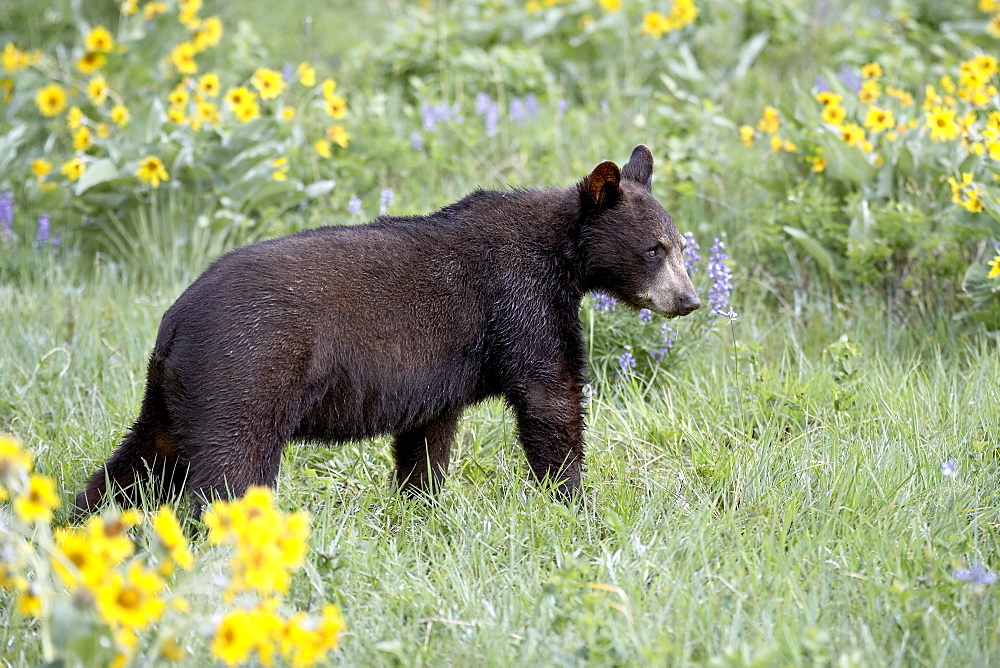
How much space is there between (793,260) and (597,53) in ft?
10.9

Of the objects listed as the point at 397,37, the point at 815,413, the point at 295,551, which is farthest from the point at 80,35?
the point at 295,551

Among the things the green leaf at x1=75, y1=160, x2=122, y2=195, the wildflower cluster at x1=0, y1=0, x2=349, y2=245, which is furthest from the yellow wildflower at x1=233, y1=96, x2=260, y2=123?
the green leaf at x1=75, y1=160, x2=122, y2=195

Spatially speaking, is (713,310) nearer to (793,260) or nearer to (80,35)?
(793,260)

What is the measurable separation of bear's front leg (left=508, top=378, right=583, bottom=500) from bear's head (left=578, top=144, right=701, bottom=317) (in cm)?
52

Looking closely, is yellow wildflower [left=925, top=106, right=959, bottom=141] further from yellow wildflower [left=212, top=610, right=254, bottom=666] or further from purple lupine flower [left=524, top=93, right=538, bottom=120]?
yellow wildflower [left=212, top=610, right=254, bottom=666]

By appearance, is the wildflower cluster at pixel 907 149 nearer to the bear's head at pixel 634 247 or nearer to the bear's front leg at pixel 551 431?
the bear's head at pixel 634 247

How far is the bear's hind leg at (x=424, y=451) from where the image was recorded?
4.37 m

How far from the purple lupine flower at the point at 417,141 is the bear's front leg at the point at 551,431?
3650 mm

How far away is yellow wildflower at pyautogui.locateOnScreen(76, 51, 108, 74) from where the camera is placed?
24.2 ft

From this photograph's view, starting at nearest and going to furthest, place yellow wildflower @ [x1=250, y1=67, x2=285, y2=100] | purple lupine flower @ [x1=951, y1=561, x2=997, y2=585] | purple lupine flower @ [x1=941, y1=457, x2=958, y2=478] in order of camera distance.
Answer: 1. purple lupine flower @ [x1=951, y1=561, x2=997, y2=585]
2. purple lupine flower @ [x1=941, y1=457, x2=958, y2=478]
3. yellow wildflower @ [x1=250, y1=67, x2=285, y2=100]

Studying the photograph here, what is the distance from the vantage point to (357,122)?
7.72 m

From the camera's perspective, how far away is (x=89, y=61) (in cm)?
741

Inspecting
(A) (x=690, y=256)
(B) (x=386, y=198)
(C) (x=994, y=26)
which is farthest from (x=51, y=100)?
(C) (x=994, y=26)

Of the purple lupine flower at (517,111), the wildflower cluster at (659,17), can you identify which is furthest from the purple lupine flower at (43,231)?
the wildflower cluster at (659,17)
